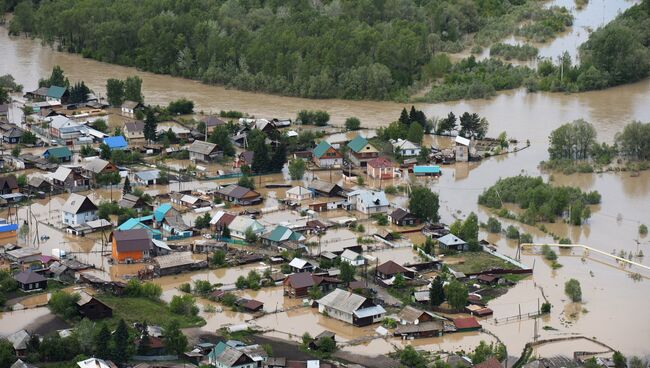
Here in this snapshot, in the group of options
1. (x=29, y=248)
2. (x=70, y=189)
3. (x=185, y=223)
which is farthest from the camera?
(x=70, y=189)

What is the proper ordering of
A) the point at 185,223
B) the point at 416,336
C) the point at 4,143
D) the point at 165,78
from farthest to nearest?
the point at 165,78
the point at 4,143
the point at 185,223
the point at 416,336

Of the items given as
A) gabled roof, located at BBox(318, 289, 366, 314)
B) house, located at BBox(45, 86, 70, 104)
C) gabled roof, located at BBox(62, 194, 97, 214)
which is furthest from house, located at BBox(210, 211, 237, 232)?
house, located at BBox(45, 86, 70, 104)

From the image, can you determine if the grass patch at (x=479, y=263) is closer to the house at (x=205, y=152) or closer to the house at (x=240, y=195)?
the house at (x=240, y=195)

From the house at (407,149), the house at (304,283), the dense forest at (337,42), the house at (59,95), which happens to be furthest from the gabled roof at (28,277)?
the dense forest at (337,42)

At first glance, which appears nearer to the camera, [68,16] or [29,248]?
[29,248]

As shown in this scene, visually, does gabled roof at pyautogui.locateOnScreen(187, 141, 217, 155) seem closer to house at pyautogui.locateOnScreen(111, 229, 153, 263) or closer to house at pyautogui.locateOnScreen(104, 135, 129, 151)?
house at pyautogui.locateOnScreen(104, 135, 129, 151)

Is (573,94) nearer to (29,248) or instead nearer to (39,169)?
(39,169)

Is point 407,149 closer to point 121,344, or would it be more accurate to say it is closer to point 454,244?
point 454,244

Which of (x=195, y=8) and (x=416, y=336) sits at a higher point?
(x=195, y=8)

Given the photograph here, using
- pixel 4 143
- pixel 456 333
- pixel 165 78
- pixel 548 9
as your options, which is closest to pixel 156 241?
pixel 456 333
